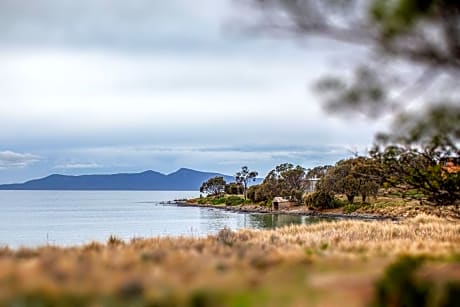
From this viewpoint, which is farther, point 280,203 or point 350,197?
point 280,203

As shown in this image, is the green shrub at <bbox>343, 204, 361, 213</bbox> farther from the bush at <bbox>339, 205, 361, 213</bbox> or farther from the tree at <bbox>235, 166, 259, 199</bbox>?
the tree at <bbox>235, 166, 259, 199</bbox>

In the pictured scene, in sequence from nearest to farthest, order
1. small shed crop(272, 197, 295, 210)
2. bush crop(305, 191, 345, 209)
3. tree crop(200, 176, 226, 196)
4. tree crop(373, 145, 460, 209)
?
tree crop(373, 145, 460, 209), bush crop(305, 191, 345, 209), small shed crop(272, 197, 295, 210), tree crop(200, 176, 226, 196)

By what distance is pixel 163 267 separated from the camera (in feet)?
20.4

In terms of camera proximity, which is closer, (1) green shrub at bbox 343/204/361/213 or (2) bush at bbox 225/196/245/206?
(1) green shrub at bbox 343/204/361/213

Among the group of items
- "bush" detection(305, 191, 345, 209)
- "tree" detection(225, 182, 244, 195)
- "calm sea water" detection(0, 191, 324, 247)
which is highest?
"tree" detection(225, 182, 244, 195)

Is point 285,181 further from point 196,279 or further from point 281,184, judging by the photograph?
point 196,279

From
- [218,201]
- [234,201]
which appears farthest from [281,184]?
[218,201]

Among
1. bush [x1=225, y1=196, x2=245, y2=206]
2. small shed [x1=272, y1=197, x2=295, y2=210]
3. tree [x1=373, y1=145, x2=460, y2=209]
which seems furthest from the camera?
bush [x1=225, y1=196, x2=245, y2=206]

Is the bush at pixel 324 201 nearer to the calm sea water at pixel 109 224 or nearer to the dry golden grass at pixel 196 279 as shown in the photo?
the calm sea water at pixel 109 224

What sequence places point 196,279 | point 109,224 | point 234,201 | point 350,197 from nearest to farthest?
point 196,279 < point 109,224 < point 350,197 < point 234,201

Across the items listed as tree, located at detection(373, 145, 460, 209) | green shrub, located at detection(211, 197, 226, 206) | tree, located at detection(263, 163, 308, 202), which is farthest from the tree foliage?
tree, located at detection(373, 145, 460, 209)

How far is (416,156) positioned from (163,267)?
8253 mm

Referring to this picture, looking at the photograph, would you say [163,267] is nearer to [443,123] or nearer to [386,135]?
[443,123]

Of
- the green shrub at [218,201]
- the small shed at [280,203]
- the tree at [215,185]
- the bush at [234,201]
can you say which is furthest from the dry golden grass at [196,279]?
the tree at [215,185]
